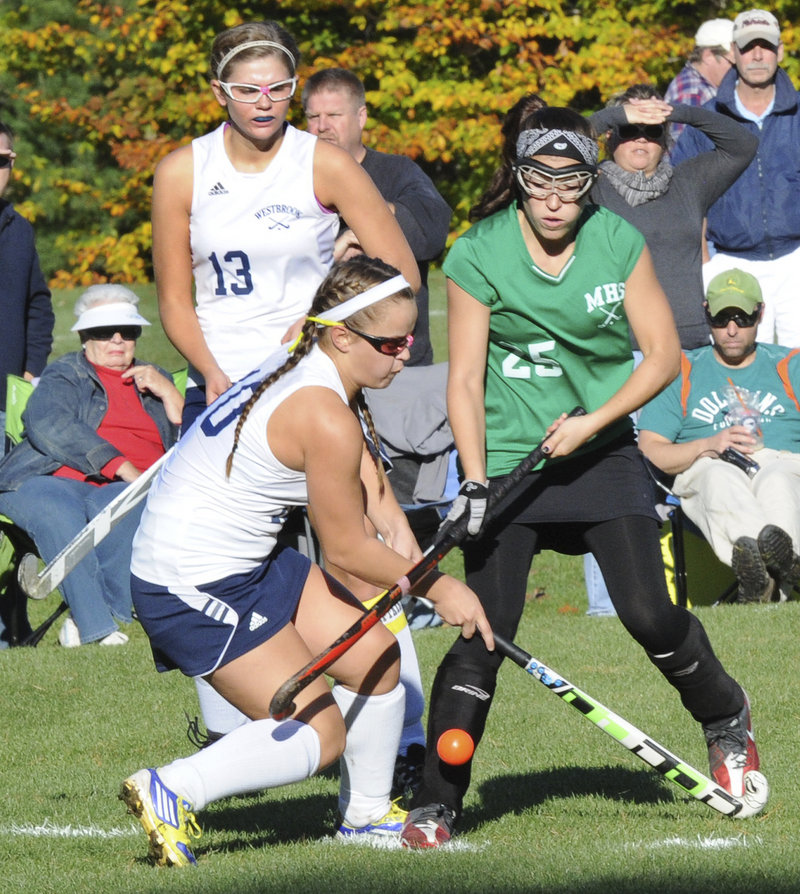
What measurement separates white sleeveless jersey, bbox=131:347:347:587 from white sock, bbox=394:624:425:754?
97cm

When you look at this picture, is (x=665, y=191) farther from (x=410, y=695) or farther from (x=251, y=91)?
(x=410, y=695)

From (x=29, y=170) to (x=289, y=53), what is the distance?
2333 centimetres

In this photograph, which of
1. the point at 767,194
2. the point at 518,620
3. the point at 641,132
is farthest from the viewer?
the point at 767,194

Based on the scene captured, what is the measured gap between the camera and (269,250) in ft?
16.8

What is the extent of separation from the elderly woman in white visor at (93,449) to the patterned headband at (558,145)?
13.1 ft

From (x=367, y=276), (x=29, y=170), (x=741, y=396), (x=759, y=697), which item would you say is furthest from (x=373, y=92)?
(x=367, y=276)

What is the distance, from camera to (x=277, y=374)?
14.5 ft

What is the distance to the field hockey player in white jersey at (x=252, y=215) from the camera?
16.7ft

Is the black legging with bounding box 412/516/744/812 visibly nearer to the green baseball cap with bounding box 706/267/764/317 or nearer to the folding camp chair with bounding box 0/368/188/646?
the green baseball cap with bounding box 706/267/764/317

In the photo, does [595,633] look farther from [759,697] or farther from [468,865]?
[468,865]

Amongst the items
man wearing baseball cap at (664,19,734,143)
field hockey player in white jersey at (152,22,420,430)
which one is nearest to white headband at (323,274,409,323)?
field hockey player in white jersey at (152,22,420,430)

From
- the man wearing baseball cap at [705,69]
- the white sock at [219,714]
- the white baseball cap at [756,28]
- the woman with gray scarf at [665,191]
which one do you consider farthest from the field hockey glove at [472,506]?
the man wearing baseball cap at [705,69]

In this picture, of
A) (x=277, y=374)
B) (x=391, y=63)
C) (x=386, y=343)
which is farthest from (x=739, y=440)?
(x=391, y=63)

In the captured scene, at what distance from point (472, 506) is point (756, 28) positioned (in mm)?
5298
